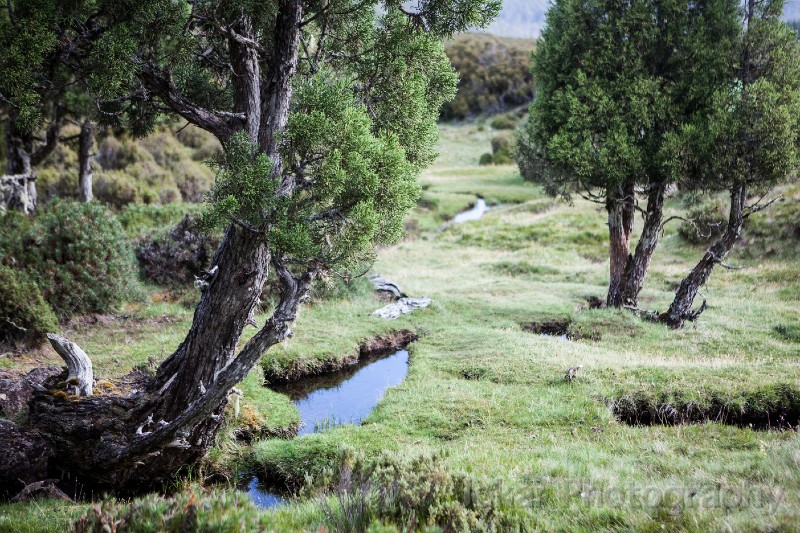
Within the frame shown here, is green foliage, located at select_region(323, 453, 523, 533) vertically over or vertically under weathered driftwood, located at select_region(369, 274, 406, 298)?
over

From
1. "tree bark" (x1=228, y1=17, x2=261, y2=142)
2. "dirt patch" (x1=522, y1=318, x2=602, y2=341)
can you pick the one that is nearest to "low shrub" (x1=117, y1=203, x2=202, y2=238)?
"dirt patch" (x1=522, y1=318, x2=602, y2=341)

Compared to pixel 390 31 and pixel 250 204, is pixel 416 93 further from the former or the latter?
pixel 250 204

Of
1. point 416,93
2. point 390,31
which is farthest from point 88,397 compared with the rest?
point 390,31

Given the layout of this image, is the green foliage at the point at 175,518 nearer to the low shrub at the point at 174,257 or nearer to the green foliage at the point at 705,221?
the low shrub at the point at 174,257

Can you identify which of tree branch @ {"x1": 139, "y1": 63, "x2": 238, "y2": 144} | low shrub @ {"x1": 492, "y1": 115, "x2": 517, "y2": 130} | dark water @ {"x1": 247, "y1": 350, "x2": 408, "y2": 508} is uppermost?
low shrub @ {"x1": 492, "y1": 115, "x2": 517, "y2": 130}

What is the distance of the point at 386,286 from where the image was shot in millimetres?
24500

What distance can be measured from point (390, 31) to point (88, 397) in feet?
30.4

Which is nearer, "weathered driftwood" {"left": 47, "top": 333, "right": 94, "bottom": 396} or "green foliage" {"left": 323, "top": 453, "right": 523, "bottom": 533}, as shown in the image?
"green foliage" {"left": 323, "top": 453, "right": 523, "bottom": 533}

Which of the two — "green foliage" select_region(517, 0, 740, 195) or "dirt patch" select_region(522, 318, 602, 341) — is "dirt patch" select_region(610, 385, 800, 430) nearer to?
"dirt patch" select_region(522, 318, 602, 341)

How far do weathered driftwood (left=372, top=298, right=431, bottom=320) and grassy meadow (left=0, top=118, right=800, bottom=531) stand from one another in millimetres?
656

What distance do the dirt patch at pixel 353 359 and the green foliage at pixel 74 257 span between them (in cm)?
675

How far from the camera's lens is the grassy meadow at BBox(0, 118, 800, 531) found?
6387mm

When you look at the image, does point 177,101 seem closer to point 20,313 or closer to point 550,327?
point 20,313

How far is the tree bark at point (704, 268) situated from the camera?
1802 cm
